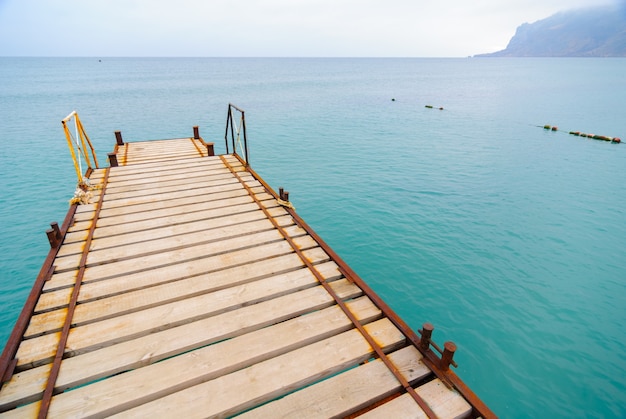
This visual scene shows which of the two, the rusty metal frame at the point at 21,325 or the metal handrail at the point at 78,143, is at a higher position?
the metal handrail at the point at 78,143

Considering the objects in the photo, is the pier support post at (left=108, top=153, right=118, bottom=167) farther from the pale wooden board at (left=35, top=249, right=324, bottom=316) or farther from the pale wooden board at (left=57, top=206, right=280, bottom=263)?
the pale wooden board at (left=35, top=249, right=324, bottom=316)

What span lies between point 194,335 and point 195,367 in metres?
0.50

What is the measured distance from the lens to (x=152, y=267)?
511 cm

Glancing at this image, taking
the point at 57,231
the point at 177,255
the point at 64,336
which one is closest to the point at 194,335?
the point at 64,336

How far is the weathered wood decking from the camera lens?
10.3 ft

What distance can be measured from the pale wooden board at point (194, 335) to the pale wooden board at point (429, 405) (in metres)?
1.56

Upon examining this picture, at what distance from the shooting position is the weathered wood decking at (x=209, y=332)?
10.3 feet

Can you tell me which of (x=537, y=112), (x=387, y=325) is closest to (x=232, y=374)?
(x=387, y=325)

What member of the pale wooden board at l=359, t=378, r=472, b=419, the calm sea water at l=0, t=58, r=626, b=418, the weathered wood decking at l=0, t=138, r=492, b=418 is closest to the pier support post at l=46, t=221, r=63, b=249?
the weathered wood decking at l=0, t=138, r=492, b=418

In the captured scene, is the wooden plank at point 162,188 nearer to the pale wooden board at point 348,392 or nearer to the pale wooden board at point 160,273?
the pale wooden board at point 160,273

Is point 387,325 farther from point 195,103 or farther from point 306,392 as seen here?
point 195,103

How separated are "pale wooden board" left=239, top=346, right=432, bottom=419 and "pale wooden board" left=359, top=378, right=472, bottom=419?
0.41 ft

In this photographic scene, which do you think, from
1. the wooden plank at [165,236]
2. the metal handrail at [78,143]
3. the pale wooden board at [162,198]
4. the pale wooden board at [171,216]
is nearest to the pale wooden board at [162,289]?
the wooden plank at [165,236]

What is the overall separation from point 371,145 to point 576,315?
1742 centimetres
